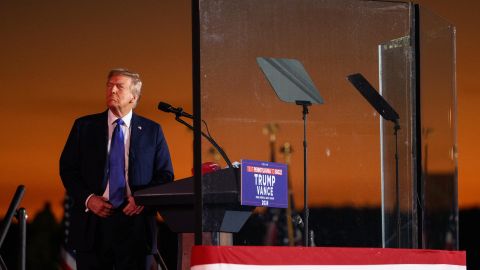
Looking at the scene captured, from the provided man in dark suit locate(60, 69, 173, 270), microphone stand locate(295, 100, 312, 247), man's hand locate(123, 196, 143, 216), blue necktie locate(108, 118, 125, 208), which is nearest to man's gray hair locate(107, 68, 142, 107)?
man in dark suit locate(60, 69, 173, 270)

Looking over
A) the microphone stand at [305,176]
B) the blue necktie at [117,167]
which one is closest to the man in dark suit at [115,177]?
the blue necktie at [117,167]

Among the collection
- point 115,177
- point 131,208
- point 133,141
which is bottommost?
point 131,208

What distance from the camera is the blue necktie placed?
4.18 m

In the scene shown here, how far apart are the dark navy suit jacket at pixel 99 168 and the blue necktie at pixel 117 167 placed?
3 cm

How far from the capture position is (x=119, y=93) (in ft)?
14.0

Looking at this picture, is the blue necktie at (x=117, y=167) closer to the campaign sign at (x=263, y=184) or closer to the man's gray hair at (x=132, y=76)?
the man's gray hair at (x=132, y=76)

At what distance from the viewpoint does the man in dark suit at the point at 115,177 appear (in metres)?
4.16

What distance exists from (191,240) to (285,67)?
34.9 inches

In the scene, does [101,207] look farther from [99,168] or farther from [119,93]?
[119,93]

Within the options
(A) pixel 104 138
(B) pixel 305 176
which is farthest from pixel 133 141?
(B) pixel 305 176

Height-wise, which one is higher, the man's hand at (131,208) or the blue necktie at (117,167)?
the blue necktie at (117,167)

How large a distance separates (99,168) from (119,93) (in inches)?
11.8

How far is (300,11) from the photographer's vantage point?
12.1 feet

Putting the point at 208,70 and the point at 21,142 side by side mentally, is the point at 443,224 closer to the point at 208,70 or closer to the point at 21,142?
the point at 208,70
